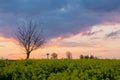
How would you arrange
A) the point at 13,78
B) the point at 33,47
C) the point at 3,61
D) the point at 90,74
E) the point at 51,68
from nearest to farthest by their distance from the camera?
the point at 90,74
the point at 13,78
the point at 51,68
the point at 3,61
the point at 33,47

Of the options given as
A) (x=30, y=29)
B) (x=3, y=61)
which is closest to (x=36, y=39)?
(x=30, y=29)

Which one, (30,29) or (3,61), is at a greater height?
(30,29)

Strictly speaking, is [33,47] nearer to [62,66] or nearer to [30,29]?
[30,29]

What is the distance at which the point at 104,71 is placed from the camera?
1356 centimetres

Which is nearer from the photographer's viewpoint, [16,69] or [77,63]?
[16,69]

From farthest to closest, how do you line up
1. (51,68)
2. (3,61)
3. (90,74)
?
(3,61), (51,68), (90,74)

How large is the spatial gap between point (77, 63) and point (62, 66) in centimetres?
72

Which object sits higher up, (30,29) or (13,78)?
(30,29)

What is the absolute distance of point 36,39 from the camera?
48.5 metres

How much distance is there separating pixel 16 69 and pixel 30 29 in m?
33.0

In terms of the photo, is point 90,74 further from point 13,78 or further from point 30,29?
point 30,29

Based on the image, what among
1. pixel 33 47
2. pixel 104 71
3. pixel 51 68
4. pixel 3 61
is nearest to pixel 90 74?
pixel 104 71

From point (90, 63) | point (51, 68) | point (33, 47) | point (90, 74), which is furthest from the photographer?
point (33, 47)

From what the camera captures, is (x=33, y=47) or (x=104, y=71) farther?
(x=33, y=47)
